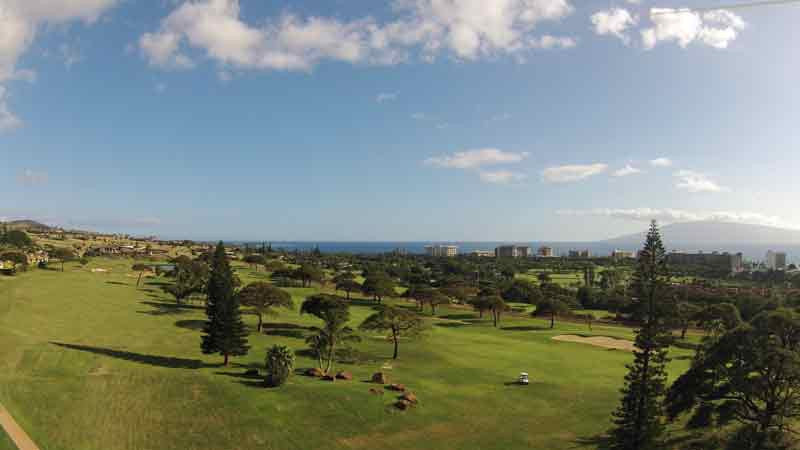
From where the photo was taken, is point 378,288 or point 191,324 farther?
point 378,288

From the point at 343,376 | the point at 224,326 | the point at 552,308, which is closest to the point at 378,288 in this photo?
the point at 552,308

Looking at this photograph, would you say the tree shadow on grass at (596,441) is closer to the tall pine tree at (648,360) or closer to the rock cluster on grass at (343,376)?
the tall pine tree at (648,360)

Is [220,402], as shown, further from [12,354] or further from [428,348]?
[428,348]

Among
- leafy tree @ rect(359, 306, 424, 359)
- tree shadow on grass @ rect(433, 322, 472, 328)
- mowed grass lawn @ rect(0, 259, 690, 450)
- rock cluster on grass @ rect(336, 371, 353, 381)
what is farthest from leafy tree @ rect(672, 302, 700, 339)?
rock cluster on grass @ rect(336, 371, 353, 381)

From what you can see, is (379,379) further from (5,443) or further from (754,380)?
(754,380)

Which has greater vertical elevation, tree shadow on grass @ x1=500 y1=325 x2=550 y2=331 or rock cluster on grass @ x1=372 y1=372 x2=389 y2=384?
rock cluster on grass @ x1=372 y1=372 x2=389 y2=384

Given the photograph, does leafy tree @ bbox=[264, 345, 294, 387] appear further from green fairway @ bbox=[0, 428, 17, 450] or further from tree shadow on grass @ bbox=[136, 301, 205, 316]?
tree shadow on grass @ bbox=[136, 301, 205, 316]

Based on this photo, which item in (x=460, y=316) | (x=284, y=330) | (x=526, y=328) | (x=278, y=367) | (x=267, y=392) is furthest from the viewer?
(x=460, y=316)
